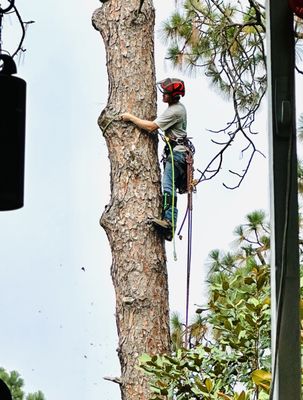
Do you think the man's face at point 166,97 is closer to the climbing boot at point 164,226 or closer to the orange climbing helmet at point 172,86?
the orange climbing helmet at point 172,86

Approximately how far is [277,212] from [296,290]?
0.08m

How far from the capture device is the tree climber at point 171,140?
9.84ft

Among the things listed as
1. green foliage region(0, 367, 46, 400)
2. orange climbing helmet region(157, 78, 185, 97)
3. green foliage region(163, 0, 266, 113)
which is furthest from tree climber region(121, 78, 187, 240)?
green foliage region(0, 367, 46, 400)

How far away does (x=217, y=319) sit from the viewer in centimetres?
165

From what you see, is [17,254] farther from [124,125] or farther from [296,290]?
[296,290]

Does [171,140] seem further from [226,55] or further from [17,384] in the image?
[17,384]

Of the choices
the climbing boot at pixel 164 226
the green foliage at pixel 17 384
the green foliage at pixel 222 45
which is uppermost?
the green foliage at pixel 222 45

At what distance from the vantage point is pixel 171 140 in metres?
3.07

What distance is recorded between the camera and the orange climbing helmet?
9.83ft

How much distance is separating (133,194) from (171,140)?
0.22m

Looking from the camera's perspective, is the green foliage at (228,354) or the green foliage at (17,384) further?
the green foliage at (17,384)

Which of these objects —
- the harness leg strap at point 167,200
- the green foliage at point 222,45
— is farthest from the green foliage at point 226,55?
the harness leg strap at point 167,200

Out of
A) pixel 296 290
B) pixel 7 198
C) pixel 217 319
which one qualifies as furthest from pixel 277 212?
pixel 217 319

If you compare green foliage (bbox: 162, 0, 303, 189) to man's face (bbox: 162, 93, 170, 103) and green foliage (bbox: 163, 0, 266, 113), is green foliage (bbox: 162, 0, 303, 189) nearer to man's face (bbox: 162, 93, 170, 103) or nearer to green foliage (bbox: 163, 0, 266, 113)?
green foliage (bbox: 163, 0, 266, 113)
